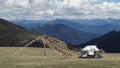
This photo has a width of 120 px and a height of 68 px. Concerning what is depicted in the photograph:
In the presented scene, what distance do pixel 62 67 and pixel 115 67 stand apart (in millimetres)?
7418

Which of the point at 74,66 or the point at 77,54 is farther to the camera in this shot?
the point at 77,54

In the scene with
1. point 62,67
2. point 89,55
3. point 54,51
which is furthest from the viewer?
point 54,51

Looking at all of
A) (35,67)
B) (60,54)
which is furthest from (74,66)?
(60,54)

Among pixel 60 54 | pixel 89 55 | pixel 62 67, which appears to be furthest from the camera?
pixel 60 54

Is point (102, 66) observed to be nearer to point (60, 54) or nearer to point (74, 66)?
point (74, 66)

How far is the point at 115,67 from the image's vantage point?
2042 inches

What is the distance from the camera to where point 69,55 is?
7975cm

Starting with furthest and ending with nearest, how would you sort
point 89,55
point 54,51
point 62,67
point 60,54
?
point 54,51 → point 60,54 → point 89,55 → point 62,67

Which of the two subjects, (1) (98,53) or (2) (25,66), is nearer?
(2) (25,66)

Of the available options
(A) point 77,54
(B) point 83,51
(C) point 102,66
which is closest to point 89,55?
(B) point 83,51

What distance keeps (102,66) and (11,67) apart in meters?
12.8

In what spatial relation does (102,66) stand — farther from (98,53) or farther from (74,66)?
(98,53)

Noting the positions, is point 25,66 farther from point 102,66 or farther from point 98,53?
point 98,53

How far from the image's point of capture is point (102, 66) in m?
52.6
